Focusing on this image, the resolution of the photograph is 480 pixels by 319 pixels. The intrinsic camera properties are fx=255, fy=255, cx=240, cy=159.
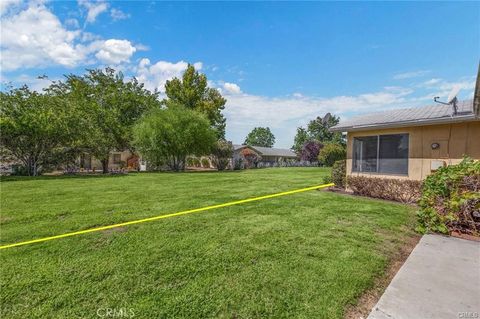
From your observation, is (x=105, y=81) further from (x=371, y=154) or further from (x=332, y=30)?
(x=371, y=154)

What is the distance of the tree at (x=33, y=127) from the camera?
15363 mm

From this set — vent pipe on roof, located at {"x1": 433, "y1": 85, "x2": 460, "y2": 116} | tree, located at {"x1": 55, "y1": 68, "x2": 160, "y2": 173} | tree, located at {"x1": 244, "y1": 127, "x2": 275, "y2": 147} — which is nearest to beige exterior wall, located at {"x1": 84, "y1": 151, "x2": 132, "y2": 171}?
tree, located at {"x1": 55, "y1": 68, "x2": 160, "y2": 173}

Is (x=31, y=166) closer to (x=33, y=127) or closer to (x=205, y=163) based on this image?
(x=33, y=127)

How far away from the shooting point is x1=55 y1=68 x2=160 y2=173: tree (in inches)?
827

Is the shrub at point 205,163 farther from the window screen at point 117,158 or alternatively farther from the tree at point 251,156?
the window screen at point 117,158

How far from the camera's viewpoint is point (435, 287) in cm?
284

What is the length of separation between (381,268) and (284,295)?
5.08 ft

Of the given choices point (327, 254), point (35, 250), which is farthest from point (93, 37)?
point (327, 254)

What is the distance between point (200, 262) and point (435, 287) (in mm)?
2750

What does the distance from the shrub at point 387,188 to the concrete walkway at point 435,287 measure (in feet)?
11.5

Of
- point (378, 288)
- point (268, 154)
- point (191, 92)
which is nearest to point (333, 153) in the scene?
point (268, 154)

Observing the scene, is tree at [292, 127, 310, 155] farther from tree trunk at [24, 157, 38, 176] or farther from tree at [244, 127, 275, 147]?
tree trunk at [24, 157, 38, 176]

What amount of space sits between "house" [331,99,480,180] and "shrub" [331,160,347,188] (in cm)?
34

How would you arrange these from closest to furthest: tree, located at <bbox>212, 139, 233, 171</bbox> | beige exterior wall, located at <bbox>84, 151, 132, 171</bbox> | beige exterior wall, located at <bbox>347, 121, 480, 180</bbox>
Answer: beige exterior wall, located at <bbox>347, 121, 480, 180</bbox> < beige exterior wall, located at <bbox>84, 151, 132, 171</bbox> < tree, located at <bbox>212, 139, 233, 171</bbox>
